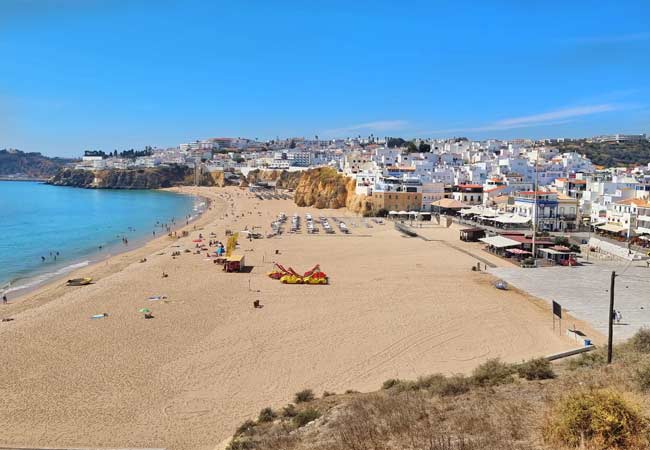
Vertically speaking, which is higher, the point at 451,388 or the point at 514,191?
the point at 514,191

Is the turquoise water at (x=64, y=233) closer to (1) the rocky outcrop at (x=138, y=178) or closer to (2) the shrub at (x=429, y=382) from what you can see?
(2) the shrub at (x=429, y=382)

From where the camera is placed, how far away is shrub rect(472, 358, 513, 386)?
9.60 metres

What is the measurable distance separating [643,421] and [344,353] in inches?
328

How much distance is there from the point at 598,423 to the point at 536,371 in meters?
4.03

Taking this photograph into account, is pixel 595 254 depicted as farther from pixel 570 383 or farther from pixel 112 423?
pixel 112 423

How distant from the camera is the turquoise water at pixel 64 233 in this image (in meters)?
27.8

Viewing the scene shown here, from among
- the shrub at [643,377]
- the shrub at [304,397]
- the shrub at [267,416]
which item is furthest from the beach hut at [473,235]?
the shrub at [267,416]

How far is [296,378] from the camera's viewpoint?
12195mm

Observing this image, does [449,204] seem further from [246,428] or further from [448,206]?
[246,428]

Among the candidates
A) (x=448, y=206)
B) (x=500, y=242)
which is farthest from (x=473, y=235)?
(x=448, y=206)

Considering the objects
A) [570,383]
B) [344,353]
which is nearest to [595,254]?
[344,353]

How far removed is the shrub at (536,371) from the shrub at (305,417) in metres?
4.00

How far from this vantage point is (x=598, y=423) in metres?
5.99

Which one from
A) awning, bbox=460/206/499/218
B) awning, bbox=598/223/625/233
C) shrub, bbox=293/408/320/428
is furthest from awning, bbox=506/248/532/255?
shrub, bbox=293/408/320/428
